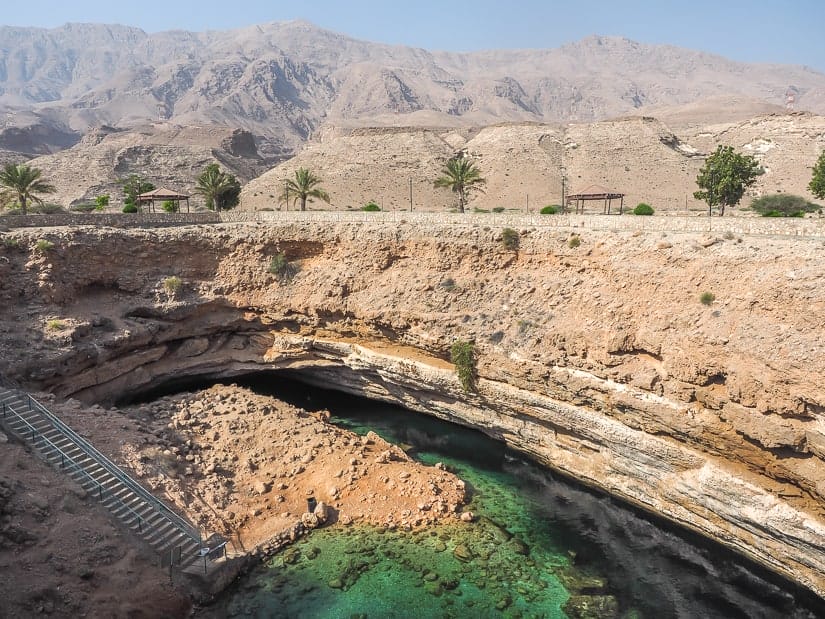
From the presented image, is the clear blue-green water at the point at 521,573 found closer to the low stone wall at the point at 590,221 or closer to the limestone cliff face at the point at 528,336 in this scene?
the limestone cliff face at the point at 528,336

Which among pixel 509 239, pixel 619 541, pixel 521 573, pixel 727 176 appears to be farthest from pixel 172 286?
pixel 727 176

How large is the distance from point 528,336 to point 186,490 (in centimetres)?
1580

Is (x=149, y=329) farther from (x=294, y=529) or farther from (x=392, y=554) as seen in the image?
(x=392, y=554)

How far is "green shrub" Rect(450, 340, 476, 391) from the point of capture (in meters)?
25.4

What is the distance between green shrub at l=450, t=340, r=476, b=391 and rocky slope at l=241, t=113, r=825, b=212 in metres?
42.5

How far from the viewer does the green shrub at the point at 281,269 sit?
3202 cm

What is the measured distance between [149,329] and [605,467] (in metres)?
24.9

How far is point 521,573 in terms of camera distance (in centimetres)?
1819

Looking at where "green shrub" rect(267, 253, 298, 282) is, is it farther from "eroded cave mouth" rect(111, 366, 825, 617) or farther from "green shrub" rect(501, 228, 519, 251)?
"green shrub" rect(501, 228, 519, 251)

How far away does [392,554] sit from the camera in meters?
18.7

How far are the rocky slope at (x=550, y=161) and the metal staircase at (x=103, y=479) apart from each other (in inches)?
1978

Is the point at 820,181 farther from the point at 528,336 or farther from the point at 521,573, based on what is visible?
the point at 521,573

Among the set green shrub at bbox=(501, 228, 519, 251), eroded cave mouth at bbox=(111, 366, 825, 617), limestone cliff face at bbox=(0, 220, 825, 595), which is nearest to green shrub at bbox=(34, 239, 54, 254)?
limestone cliff face at bbox=(0, 220, 825, 595)

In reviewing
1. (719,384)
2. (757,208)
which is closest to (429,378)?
(719,384)
